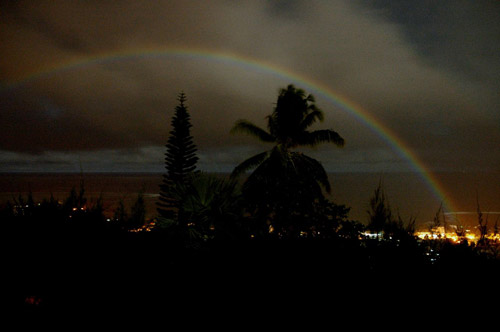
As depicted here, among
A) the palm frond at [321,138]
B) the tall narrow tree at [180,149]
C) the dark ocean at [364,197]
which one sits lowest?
the dark ocean at [364,197]

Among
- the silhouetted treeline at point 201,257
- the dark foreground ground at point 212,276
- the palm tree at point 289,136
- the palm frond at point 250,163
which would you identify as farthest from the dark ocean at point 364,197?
the palm frond at point 250,163

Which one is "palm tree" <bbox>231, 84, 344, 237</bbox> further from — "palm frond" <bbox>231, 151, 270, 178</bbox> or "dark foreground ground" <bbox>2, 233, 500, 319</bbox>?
"dark foreground ground" <bbox>2, 233, 500, 319</bbox>

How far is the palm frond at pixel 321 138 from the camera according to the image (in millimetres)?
18281

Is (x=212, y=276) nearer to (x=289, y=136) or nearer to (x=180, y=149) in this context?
(x=180, y=149)

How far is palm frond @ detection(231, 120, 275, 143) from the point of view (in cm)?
1953

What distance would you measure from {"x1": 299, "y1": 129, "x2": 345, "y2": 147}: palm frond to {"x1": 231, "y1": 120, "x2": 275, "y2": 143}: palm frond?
1.97m

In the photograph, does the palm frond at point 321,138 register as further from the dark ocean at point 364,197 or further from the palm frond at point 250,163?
the dark ocean at point 364,197

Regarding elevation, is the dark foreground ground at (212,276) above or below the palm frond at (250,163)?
below

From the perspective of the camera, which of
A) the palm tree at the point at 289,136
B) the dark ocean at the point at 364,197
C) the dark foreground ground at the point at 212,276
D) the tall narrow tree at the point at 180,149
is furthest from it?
the dark ocean at the point at 364,197

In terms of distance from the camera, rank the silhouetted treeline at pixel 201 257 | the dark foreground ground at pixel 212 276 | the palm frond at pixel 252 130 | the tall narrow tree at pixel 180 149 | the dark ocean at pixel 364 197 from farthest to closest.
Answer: the dark ocean at pixel 364 197, the palm frond at pixel 252 130, the tall narrow tree at pixel 180 149, the silhouetted treeline at pixel 201 257, the dark foreground ground at pixel 212 276

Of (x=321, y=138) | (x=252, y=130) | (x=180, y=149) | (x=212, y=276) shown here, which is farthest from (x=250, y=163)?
(x=212, y=276)

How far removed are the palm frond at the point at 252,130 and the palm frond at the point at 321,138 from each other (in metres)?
1.97

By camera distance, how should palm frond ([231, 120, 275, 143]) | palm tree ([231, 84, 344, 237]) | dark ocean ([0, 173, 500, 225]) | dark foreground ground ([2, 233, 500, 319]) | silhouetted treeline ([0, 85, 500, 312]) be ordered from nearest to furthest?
1. dark foreground ground ([2, 233, 500, 319])
2. silhouetted treeline ([0, 85, 500, 312])
3. palm tree ([231, 84, 344, 237])
4. palm frond ([231, 120, 275, 143])
5. dark ocean ([0, 173, 500, 225])

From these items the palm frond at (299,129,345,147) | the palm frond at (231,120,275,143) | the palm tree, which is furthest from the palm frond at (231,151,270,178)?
the palm frond at (299,129,345,147)
